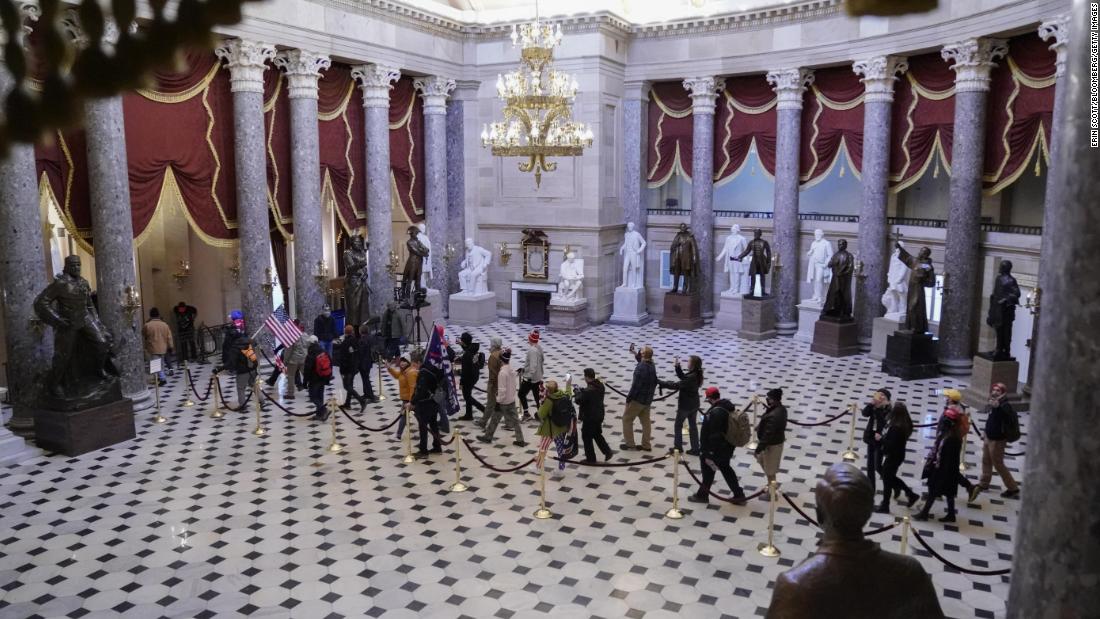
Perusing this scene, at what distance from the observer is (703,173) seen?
2180 centimetres

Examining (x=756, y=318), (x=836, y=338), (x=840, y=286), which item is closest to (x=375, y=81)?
(x=756, y=318)

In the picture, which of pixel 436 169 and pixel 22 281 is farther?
pixel 436 169

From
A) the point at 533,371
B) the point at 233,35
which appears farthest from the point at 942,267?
the point at 233,35

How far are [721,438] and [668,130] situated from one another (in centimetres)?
1418

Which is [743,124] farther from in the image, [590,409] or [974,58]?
[590,409]

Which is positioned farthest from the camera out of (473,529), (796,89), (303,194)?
(796,89)

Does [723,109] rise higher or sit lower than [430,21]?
lower

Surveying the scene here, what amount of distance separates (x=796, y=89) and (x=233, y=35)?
12.1 meters

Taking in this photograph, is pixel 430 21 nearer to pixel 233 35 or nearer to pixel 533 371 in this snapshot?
pixel 233 35

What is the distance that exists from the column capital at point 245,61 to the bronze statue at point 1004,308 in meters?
13.3

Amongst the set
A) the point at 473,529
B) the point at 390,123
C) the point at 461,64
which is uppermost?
the point at 461,64

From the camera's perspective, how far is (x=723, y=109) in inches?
858

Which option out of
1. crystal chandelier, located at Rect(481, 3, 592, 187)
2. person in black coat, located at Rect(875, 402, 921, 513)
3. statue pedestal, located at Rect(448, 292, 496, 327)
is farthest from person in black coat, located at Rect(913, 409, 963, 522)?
statue pedestal, located at Rect(448, 292, 496, 327)

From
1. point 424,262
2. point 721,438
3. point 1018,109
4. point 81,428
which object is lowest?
point 81,428
